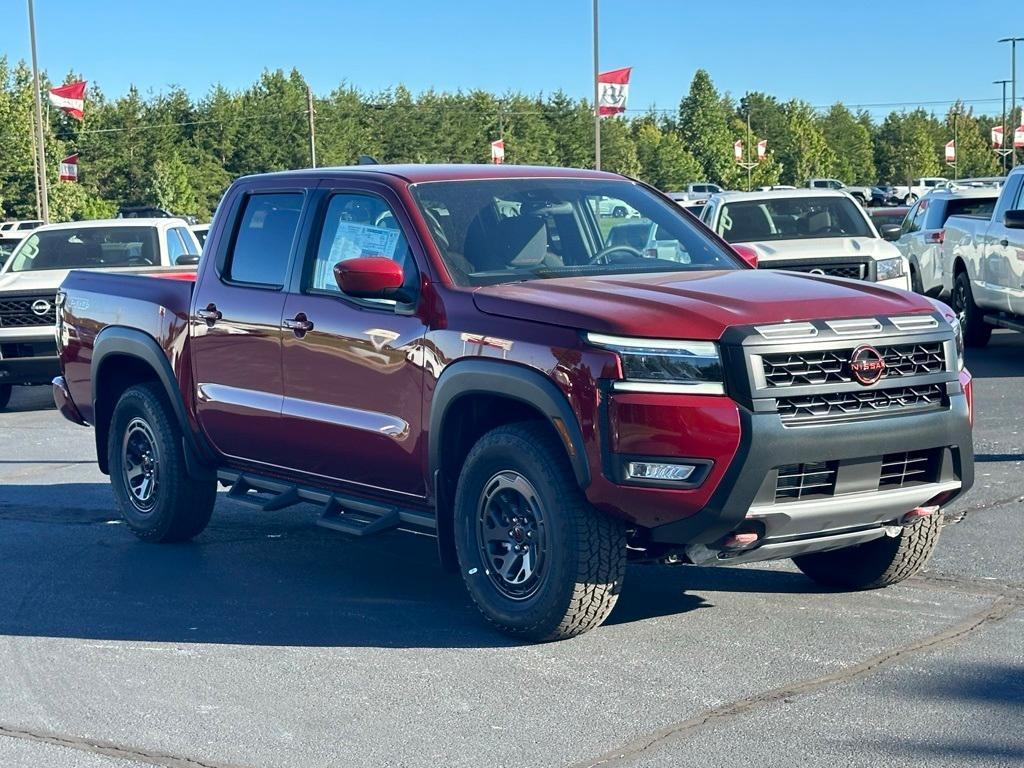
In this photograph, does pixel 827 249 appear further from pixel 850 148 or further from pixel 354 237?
pixel 850 148

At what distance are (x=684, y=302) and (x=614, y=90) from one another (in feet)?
118

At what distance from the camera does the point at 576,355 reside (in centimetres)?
558

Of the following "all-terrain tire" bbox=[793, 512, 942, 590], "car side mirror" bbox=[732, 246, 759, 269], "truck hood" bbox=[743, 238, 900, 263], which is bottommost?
"all-terrain tire" bbox=[793, 512, 942, 590]

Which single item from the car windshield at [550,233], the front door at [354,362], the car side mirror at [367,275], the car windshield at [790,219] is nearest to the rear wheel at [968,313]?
the car windshield at [790,219]

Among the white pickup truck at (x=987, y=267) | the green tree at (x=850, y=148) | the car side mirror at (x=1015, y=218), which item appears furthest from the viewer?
the green tree at (x=850, y=148)

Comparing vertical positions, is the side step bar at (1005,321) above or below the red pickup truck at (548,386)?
below

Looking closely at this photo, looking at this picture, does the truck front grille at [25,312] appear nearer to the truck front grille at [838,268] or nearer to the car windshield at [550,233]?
the truck front grille at [838,268]

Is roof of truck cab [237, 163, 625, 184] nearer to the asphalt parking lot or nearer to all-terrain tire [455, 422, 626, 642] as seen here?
all-terrain tire [455, 422, 626, 642]

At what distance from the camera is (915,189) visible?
292 ft

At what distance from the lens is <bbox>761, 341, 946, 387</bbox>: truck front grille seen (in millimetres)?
5504

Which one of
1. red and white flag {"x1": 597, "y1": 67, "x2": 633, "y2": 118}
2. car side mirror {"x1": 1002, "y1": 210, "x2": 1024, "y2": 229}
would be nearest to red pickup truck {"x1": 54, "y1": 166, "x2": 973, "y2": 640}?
car side mirror {"x1": 1002, "y1": 210, "x2": 1024, "y2": 229}

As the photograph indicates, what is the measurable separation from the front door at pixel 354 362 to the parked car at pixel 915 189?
3212 centimetres

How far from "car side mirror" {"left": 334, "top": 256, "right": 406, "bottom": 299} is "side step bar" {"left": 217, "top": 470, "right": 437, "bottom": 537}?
97 cm

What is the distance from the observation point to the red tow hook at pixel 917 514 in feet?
19.4
